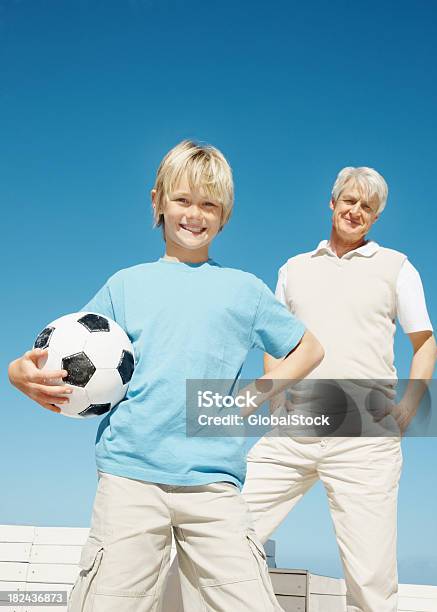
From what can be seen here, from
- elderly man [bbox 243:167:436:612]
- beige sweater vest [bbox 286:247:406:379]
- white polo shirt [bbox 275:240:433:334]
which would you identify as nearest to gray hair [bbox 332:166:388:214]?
elderly man [bbox 243:167:436:612]

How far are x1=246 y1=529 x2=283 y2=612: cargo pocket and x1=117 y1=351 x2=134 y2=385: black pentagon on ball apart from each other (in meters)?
0.73

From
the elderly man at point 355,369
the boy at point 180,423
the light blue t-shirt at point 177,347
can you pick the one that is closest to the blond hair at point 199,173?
the boy at point 180,423

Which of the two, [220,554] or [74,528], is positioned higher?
[74,528]

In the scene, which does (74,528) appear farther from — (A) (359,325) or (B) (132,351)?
(B) (132,351)

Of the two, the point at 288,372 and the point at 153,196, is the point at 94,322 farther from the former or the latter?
the point at 288,372

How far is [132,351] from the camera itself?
270cm

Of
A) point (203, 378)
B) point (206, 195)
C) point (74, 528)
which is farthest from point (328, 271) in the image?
point (74, 528)

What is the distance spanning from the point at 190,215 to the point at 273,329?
58 cm

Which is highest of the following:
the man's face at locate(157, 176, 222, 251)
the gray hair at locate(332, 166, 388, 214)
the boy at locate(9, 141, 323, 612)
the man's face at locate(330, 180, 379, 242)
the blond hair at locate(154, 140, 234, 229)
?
the gray hair at locate(332, 166, 388, 214)

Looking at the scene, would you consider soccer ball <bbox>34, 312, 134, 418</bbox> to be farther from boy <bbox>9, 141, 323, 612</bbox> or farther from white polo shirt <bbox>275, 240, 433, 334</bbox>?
white polo shirt <bbox>275, 240, 433, 334</bbox>

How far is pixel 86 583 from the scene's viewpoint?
7.99 ft

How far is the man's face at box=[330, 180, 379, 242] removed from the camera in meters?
4.55

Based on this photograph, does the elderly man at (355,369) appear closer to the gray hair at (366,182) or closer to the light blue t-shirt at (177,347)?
the gray hair at (366,182)

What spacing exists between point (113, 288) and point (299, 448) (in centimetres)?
176
